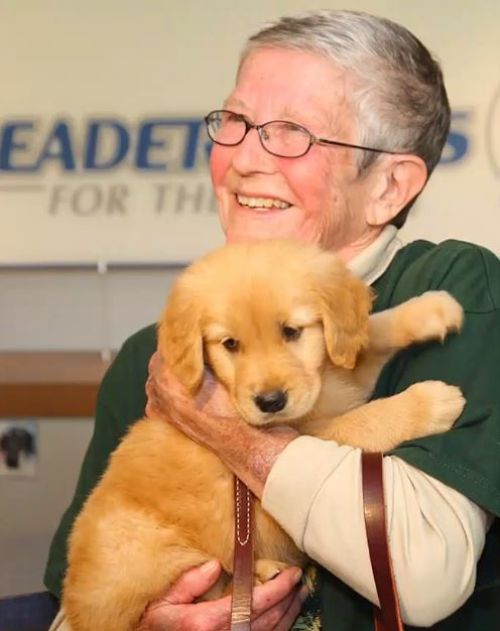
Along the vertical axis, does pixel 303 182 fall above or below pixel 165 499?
above

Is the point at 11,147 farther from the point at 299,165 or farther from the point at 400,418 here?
the point at 400,418

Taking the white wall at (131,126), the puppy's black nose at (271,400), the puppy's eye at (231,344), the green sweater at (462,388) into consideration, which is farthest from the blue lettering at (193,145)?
the puppy's black nose at (271,400)

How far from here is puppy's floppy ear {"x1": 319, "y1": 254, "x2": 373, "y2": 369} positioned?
1.49m

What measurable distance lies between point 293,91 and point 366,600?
844mm

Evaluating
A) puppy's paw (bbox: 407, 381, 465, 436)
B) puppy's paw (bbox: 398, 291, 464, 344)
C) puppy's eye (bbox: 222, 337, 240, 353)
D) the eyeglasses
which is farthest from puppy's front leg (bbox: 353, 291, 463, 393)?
the eyeglasses

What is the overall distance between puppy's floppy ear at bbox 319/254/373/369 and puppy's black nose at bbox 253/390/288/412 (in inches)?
4.4

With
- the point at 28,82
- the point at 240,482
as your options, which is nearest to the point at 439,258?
the point at 240,482

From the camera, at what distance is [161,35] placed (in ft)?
10.9

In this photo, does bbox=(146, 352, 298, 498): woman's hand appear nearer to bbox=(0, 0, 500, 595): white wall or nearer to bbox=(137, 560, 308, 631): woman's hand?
bbox=(137, 560, 308, 631): woman's hand

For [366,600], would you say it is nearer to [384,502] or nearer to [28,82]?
[384,502]

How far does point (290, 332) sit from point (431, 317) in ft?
0.69

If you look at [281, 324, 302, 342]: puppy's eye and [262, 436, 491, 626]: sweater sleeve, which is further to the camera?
[281, 324, 302, 342]: puppy's eye

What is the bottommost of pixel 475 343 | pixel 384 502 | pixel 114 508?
pixel 114 508

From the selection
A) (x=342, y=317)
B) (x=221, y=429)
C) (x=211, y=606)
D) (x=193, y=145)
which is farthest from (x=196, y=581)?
(x=193, y=145)
